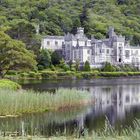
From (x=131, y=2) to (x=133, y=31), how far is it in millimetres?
44264

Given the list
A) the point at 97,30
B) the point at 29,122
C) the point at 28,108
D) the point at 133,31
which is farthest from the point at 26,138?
the point at 133,31

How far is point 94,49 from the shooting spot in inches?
4599

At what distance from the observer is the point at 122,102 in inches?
1305

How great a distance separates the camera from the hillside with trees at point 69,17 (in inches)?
5349

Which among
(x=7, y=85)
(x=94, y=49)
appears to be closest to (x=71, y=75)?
(x=94, y=49)

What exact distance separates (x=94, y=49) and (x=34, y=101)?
9418 centimetres

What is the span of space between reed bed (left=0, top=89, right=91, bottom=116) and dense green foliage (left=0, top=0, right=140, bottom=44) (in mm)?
89636

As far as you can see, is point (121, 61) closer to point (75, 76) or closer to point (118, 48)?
point (118, 48)

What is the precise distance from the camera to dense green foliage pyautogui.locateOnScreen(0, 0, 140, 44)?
13600 cm

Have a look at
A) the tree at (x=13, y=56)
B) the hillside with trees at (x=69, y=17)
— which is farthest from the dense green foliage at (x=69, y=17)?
the tree at (x=13, y=56)

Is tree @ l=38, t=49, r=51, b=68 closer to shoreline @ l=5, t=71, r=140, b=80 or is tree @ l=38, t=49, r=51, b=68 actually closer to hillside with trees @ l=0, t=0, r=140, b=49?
shoreline @ l=5, t=71, r=140, b=80

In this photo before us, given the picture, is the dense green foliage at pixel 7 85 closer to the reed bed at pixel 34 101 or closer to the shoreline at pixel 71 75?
the reed bed at pixel 34 101

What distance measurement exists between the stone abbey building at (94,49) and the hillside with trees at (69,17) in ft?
24.4

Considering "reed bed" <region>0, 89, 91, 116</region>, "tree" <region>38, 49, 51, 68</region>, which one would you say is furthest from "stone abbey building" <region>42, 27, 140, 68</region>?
"reed bed" <region>0, 89, 91, 116</region>
